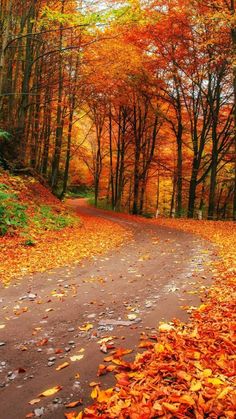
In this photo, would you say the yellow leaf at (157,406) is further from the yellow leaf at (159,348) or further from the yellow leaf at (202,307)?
the yellow leaf at (202,307)

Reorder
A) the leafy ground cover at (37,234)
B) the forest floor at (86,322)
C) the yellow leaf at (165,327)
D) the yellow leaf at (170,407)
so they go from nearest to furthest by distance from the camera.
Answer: the yellow leaf at (170,407), the forest floor at (86,322), the yellow leaf at (165,327), the leafy ground cover at (37,234)

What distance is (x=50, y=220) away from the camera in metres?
14.7

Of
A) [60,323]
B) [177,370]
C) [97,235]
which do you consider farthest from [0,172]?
[177,370]

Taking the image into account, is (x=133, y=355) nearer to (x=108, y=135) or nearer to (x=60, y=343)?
(x=60, y=343)

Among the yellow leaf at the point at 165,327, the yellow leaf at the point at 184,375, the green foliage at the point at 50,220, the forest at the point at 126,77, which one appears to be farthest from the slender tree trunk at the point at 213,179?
the yellow leaf at the point at 184,375

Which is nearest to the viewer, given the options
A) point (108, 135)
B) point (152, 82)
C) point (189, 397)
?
point (189, 397)

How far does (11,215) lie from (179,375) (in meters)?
10.3

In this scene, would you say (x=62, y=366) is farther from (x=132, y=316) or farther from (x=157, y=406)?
(x=132, y=316)

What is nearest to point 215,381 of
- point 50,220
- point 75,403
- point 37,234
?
point 75,403

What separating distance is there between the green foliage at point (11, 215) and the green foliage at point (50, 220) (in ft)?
2.26

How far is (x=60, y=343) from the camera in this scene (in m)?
4.95

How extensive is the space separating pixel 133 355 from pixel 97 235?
9.87 metres

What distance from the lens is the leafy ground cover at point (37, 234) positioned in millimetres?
9727

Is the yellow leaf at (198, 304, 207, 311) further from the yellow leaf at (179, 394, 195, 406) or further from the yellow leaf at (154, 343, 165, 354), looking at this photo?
the yellow leaf at (179, 394, 195, 406)
